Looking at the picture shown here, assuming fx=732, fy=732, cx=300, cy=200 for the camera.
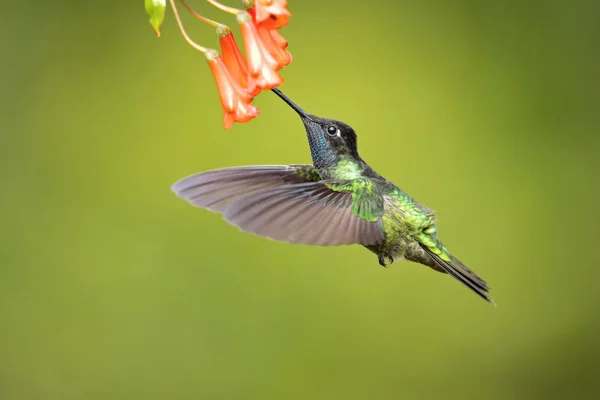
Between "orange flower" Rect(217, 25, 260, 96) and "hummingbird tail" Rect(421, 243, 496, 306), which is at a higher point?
"orange flower" Rect(217, 25, 260, 96)

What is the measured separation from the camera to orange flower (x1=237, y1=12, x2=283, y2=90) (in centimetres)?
152

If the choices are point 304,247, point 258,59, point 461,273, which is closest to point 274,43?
point 258,59

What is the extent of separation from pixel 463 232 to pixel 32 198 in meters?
2.09

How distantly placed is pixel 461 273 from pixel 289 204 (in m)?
0.58

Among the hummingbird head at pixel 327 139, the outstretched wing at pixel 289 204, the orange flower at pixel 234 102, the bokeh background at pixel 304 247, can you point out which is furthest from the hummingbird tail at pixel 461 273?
the bokeh background at pixel 304 247

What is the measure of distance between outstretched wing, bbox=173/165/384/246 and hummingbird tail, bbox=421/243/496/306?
24 centimetres

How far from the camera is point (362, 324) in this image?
11.5 feet

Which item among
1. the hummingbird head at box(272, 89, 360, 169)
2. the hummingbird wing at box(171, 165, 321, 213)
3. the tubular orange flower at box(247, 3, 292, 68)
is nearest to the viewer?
the tubular orange flower at box(247, 3, 292, 68)

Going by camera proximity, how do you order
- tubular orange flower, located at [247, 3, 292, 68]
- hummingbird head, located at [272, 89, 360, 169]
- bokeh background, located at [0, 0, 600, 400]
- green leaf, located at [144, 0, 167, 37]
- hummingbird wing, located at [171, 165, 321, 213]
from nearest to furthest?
1. green leaf, located at [144, 0, 167, 37]
2. tubular orange flower, located at [247, 3, 292, 68]
3. hummingbird wing, located at [171, 165, 321, 213]
4. hummingbird head, located at [272, 89, 360, 169]
5. bokeh background, located at [0, 0, 600, 400]

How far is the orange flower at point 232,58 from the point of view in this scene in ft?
5.36

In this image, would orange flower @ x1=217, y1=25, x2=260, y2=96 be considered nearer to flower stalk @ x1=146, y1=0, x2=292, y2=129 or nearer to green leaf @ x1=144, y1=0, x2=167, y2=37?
flower stalk @ x1=146, y1=0, x2=292, y2=129

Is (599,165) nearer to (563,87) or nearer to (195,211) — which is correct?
(563,87)

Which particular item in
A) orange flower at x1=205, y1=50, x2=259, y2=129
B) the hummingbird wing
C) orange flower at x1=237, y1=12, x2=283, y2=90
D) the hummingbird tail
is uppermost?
orange flower at x1=237, y1=12, x2=283, y2=90

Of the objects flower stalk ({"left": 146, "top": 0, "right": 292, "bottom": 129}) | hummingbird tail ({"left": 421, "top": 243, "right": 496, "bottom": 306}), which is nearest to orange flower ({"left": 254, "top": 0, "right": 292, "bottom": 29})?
flower stalk ({"left": 146, "top": 0, "right": 292, "bottom": 129})
